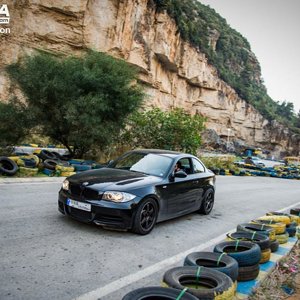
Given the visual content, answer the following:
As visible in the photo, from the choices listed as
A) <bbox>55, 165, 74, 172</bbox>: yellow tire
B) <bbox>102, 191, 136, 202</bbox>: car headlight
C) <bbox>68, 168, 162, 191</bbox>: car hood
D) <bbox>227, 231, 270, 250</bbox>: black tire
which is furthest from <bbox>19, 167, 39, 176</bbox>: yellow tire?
<bbox>227, 231, 270, 250</bbox>: black tire

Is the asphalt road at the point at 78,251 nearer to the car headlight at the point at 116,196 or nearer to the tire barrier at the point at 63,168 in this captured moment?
the car headlight at the point at 116,196

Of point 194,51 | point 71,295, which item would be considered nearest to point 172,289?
point 71,295

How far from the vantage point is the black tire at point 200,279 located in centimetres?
313

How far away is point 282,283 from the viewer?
4219 millimetres

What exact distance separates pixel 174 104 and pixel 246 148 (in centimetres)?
2690

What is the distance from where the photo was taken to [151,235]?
18.6 feet

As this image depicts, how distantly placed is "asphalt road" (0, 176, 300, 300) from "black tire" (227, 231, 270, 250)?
552 millimetres

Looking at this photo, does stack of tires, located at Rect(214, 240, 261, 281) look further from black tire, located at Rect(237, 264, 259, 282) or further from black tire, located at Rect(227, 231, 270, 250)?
black tire, located at Rect(227, 231, 270, 250)

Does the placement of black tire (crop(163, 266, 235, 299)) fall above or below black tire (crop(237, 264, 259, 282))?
above

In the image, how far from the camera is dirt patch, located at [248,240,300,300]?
3760 millimetres

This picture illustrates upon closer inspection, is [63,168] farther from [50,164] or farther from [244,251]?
[244,251]

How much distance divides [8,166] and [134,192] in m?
7.16

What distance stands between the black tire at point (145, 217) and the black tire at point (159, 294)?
8.16ft

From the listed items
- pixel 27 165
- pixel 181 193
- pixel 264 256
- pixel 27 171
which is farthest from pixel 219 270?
pixel 27 165
